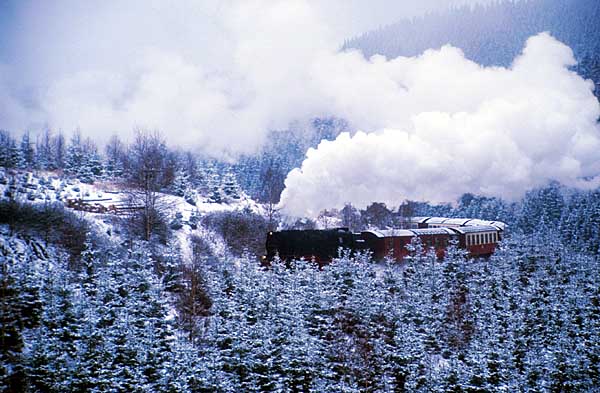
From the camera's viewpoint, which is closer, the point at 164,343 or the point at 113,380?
the point at 113,380

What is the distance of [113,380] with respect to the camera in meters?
12.5

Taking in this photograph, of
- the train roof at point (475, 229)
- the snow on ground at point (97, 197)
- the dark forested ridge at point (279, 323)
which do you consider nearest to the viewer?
the dark forested ridge at point (279, 323)

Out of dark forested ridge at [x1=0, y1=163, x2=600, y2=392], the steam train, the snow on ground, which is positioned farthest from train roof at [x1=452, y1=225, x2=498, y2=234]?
the snow on ground

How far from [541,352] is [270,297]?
11.9m

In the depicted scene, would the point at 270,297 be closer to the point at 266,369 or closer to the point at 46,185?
the point at 266,369

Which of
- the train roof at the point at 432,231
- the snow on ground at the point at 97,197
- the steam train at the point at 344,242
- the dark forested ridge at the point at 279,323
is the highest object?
the snow on ground at the point at 97,197

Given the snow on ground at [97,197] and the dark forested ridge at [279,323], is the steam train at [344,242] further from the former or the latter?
the snow on ground at [97,197]

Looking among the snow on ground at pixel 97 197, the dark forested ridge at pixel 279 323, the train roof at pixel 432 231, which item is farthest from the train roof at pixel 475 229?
the snow on ground at pixel 97 197

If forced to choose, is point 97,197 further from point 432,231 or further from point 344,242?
point 432,231

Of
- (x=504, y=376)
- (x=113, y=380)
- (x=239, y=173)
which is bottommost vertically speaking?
(x=504, y=376)

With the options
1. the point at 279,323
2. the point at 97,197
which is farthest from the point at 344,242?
the point at 97,197

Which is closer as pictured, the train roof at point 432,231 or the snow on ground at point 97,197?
the snow on ground at point 97,197

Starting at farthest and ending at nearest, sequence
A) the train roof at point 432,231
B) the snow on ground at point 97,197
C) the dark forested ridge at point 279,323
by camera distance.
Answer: the train roof at point 432,231 → the snow on ground at point 97,197 → the dark forested ridge at point 279,323

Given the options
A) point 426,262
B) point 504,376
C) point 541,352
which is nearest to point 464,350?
point 504,376
